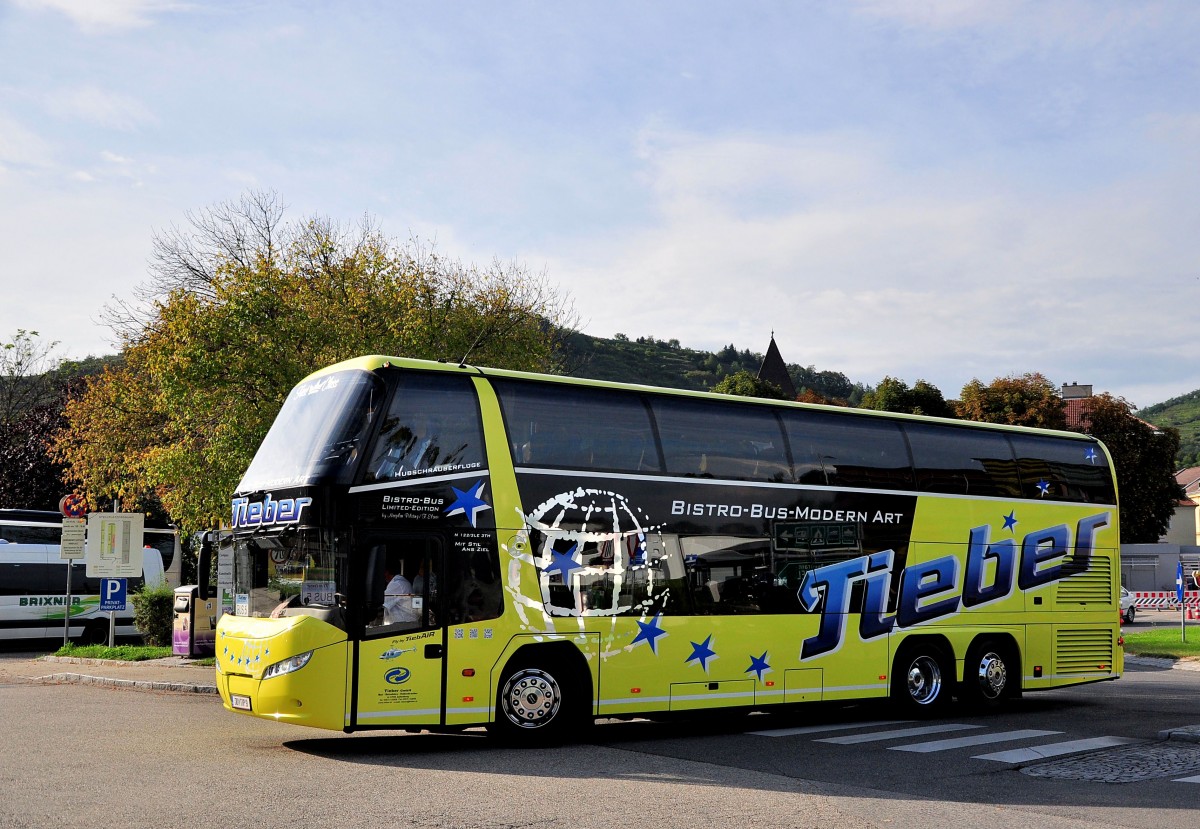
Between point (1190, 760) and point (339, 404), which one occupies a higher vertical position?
point (339, 404)

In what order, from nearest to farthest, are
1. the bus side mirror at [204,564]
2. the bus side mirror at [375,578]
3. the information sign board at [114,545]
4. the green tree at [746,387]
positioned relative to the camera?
the bus side mirror at [375,578] < the bus side mirror at [204,564] < the information sign board at [114,545] < the green tree at [746,387]

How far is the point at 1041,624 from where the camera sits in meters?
17.3

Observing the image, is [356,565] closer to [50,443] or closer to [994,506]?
[994,506]

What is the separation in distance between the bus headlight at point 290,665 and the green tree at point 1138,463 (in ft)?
208

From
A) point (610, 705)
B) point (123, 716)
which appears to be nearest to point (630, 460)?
point (610, 705)

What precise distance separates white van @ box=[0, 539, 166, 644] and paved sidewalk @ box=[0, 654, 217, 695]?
13.2ft

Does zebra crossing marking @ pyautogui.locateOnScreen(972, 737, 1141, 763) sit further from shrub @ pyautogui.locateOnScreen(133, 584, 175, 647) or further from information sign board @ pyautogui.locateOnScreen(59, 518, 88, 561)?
shrub @ pyautogui.locateOnScreen(133, 584, 175, 647)

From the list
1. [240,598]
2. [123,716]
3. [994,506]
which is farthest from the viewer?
[994,506]

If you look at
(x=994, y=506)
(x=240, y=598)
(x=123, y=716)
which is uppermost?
(x=994, y=506)

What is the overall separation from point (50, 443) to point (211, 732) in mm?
35134

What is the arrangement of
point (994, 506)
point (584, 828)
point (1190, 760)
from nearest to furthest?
point (584, 828), point (1190, 760), point (994, 506)

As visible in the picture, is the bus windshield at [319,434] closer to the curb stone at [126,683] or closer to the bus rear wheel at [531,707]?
the bus rear wheel at [531,707]

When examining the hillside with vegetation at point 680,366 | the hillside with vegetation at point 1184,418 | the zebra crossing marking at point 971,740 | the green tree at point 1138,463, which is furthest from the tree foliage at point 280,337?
the hillside with vegetation at point 1184,418

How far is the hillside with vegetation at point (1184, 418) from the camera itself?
485 feet
